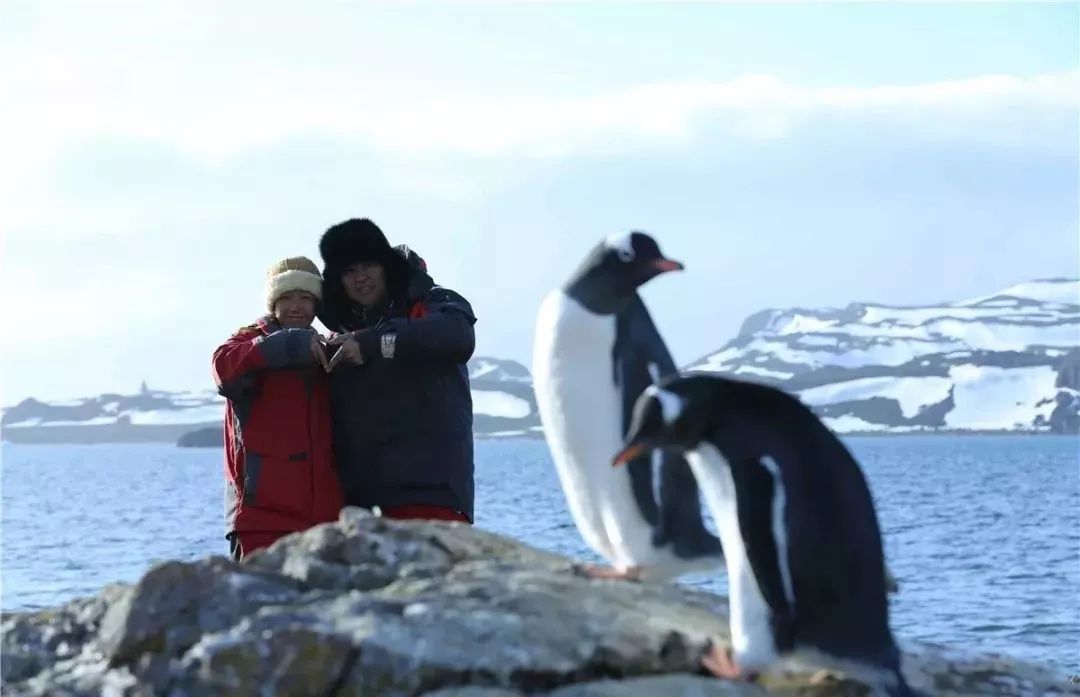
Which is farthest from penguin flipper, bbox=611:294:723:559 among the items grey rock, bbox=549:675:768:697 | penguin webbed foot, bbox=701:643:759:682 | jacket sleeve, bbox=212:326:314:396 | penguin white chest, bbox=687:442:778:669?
jacket sleeve, bbox=212:326:314:396

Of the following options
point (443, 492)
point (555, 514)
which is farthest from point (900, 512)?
point (443, 492)

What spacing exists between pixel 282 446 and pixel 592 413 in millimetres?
1383

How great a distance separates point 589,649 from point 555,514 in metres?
41.5

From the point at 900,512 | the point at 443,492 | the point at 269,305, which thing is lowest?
the point at 900,512

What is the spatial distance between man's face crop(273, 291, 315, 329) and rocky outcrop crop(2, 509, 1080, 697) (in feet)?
3.74

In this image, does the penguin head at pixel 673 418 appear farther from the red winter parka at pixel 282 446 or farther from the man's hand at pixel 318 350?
the red winter parka at pixel 282 446

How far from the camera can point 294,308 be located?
19.6 ft

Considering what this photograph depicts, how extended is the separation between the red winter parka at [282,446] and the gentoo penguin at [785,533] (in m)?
1.83

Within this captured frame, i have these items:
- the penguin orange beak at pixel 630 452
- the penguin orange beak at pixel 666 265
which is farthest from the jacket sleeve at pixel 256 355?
the penguin orange beak at pixel 630 452

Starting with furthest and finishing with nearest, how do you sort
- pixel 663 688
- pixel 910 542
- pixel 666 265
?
1. pixel 910 542
2. pixel 666 265
3. pixel 663 688

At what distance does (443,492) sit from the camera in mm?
6062

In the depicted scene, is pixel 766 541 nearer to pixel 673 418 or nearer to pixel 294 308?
pixel 673 418

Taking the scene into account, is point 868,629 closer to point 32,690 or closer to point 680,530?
point 680,530

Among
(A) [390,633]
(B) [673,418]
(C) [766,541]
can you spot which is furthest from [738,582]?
(A) [390,633]
